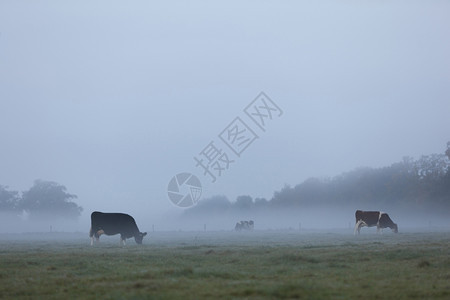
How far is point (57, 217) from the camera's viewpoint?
4707 inches

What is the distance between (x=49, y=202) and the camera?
391 feet

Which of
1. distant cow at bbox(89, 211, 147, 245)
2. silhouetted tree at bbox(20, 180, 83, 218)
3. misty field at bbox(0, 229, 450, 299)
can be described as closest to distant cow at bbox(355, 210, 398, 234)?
distant cow at bbox(89, 211, 147, 245)

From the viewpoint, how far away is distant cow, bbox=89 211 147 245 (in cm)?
4144

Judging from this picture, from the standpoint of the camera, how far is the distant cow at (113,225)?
41.4 metres

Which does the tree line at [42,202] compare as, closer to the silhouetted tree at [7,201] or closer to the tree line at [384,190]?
the silhouetted tree at [7,201]

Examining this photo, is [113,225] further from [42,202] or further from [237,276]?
[42,202]

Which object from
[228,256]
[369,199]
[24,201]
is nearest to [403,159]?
[369,199]

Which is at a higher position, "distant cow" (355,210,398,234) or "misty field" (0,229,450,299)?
"distant cow" (355,210,398,234)

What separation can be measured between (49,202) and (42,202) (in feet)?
5.28

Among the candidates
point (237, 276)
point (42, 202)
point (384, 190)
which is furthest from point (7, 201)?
point (237, 276)

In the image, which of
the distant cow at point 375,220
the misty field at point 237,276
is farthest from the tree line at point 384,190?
the misty field at point 237,276

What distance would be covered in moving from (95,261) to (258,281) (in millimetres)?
9042

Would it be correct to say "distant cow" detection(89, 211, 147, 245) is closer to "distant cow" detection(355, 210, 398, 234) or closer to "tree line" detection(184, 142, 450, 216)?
"distant cow" detection(355, 210, 398, 234)

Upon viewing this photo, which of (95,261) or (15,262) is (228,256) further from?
(15,262)
